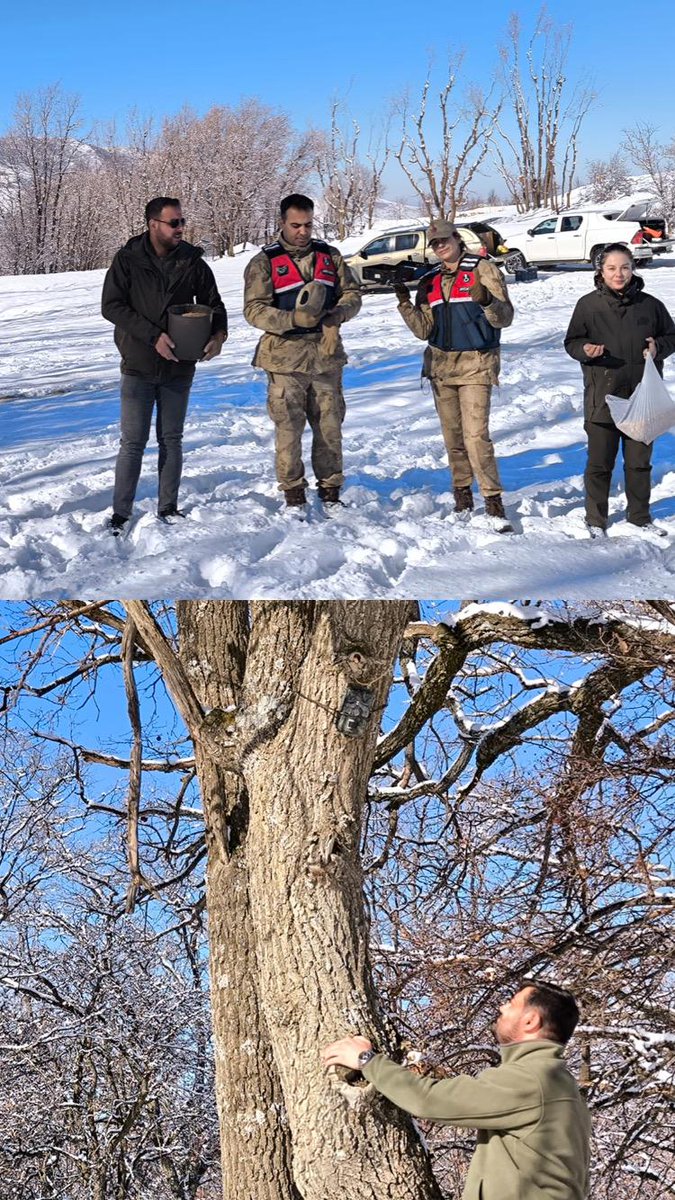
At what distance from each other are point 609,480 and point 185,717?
202cm

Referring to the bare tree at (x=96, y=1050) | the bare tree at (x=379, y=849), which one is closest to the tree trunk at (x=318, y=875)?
the bare tree at (x=379, y=849)

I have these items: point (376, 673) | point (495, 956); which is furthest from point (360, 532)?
point (495, 956)

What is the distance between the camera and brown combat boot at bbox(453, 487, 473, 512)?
411cm

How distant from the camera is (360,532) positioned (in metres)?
4.12

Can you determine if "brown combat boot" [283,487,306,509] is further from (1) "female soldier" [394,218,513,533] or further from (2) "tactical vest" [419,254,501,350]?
(2) "tactical vest" [419,254,501,350]

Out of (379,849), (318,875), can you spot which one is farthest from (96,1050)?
(318,875)

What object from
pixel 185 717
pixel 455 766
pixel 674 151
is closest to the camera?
pixel 674 151

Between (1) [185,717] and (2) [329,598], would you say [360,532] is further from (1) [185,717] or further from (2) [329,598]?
(1) [185,717]

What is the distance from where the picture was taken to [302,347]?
14.1ft

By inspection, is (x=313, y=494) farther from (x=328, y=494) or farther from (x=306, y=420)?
(x=306, y=420)

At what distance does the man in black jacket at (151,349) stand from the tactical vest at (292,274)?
199mm

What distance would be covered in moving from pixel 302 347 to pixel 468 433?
24.5 inches

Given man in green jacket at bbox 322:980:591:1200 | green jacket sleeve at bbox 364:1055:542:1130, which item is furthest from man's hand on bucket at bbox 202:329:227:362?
green jacket sleeve at bbox 364:1055:542:1130

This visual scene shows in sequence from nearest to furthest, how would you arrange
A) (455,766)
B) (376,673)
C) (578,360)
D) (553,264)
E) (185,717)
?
(553,264)
(578,360)
(376,673)
(185,717)
(455,766)
